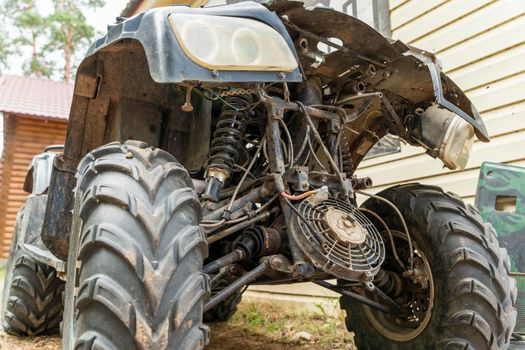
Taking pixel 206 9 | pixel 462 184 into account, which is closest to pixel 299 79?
pixel 206 9

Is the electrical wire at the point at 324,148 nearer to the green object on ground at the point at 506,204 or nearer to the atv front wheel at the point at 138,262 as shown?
the atv front wheel at the point at 138,262

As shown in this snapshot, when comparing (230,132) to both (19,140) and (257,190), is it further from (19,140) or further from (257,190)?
(19,140)

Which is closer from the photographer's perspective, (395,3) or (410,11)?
(410,11)

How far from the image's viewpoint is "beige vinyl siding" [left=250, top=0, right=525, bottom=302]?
11.4 ft

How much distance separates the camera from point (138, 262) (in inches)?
50.9

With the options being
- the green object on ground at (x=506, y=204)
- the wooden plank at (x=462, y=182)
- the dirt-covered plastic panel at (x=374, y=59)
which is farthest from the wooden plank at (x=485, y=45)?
the dirt-covered plastic panel at (x=374, y=59)

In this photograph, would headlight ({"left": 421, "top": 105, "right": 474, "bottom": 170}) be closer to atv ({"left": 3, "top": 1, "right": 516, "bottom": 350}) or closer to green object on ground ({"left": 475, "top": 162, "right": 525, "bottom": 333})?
atv ({"left": 3, "top": 1, "right": 516, "bottom": 350})

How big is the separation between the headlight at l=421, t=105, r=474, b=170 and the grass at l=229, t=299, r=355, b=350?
1.57 meters

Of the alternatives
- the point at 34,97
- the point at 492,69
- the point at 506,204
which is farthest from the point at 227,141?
the point at 34,97

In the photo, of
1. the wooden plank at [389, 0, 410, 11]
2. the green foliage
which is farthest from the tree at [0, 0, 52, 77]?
the wooden plank at [389, 0, 410, 11]

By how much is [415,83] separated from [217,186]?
114cm

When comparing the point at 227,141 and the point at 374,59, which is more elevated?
the point at 374,59

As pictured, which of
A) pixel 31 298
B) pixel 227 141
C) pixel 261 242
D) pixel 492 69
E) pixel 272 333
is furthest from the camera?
pixel 272 333

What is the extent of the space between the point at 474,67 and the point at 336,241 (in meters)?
2.71
